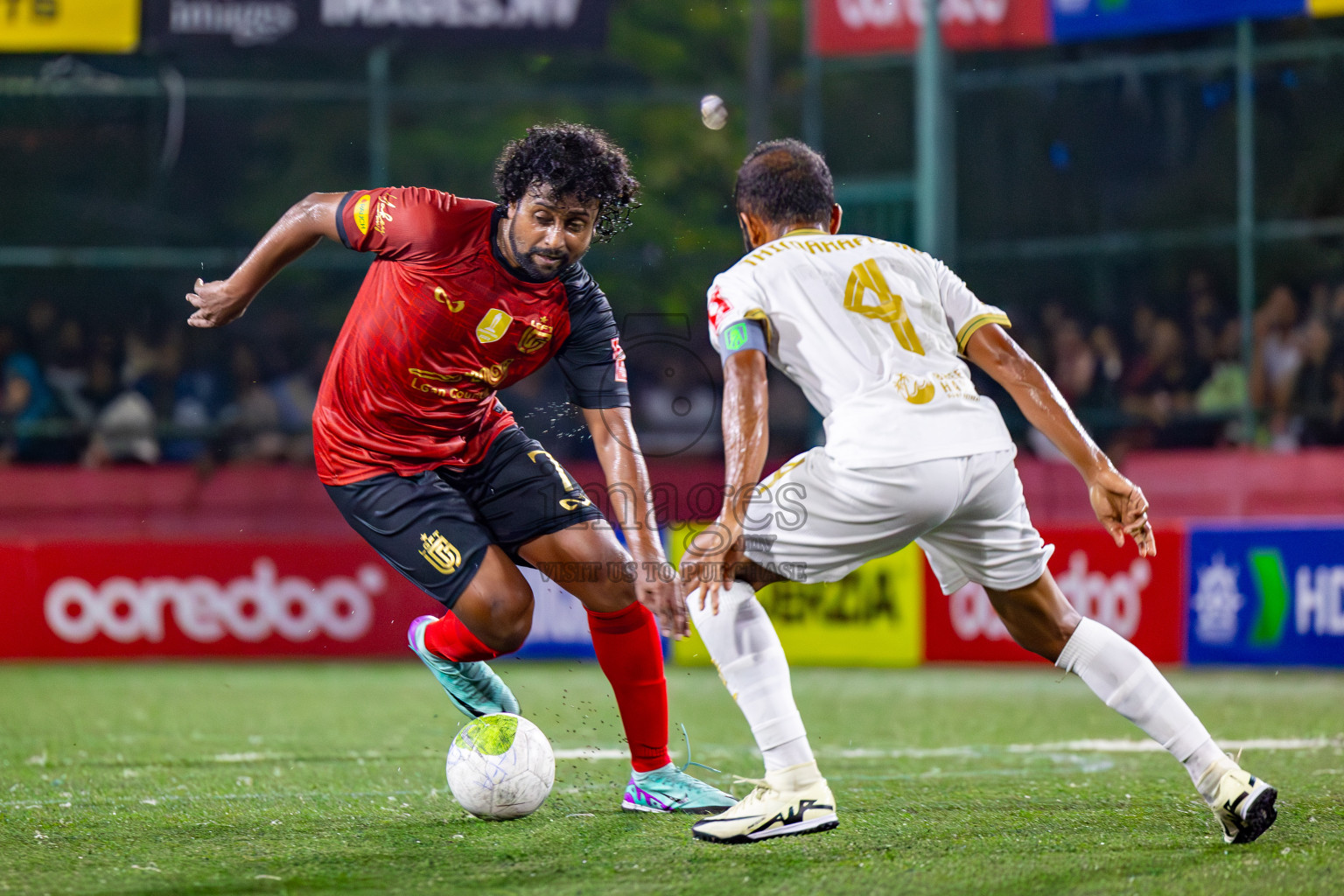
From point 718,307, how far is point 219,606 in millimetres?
6846

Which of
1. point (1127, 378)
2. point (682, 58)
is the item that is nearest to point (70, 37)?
point (682, 58)

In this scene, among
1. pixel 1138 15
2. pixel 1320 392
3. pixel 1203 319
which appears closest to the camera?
pixel 1320 392

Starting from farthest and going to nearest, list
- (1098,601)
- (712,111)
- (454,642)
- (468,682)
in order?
(1098,601)
(712,111)
(468,682)
(454,642)

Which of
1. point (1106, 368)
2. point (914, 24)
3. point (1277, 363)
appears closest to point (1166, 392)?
point (1106, 368)

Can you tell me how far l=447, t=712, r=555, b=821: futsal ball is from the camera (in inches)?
169

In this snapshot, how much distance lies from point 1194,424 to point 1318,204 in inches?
90.8

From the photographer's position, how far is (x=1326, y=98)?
11336mm

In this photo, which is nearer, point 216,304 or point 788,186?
point 788,186

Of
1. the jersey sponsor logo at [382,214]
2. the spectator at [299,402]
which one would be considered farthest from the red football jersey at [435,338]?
the spectator at [299,402]

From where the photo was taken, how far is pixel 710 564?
3775 millimetres

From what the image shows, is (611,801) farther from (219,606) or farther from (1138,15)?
(1138,15)

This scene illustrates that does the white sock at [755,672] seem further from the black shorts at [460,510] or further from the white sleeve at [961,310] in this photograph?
the white sleeve at [961,310]

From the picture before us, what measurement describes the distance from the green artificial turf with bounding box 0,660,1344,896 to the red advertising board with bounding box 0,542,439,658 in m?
1.18

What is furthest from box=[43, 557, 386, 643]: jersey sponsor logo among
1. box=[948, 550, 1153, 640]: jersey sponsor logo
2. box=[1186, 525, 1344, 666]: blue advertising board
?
box=[1186, 525, 1344, 666]: blue advertising board
